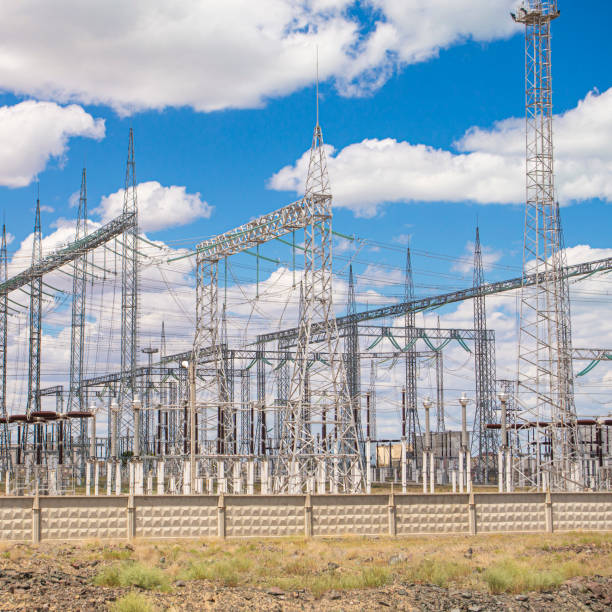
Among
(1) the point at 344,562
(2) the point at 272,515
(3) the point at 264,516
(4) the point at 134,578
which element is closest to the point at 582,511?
(1) the point at 344,562

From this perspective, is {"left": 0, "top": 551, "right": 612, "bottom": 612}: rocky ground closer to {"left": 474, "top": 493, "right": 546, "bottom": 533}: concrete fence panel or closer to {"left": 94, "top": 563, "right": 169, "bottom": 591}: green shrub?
{"left": 94, "top": 563, "right": 169, "bottom": 591}: green shrub

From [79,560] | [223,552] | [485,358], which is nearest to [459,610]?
[223,552]

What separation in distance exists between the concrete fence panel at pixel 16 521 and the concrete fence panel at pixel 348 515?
6.49 meters

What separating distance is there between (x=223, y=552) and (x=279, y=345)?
49.6m

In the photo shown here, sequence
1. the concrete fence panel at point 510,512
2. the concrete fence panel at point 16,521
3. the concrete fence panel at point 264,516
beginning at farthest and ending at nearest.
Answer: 1. the concrete fence panel at point 510,512
2. the concrete fence panel at point 264,516
3. the concrete fence panel at point 16,521

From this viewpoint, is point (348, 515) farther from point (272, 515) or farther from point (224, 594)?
point (224, 594)

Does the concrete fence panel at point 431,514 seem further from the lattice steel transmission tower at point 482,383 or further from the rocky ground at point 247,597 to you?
the lattice steel transmission tower at point 482,383

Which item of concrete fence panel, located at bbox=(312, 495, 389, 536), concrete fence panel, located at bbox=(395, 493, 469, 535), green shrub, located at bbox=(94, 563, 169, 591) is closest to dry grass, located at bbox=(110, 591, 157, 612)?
green shrub, located at bbox=(94, 563, 169, 591)

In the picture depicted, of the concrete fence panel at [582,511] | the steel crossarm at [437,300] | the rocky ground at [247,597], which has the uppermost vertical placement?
the steel crossarm at [437,300]

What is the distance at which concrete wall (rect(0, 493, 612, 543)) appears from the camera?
20.1 meters

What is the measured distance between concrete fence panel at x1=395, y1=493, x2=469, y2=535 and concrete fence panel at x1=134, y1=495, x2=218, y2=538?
4.61m

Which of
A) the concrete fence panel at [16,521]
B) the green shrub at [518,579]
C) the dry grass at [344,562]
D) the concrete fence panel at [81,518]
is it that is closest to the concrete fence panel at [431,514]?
the dry grass at [344,562]

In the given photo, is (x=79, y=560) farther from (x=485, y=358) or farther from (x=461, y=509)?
(x=485, y=358)

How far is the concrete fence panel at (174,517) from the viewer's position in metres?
20.5
